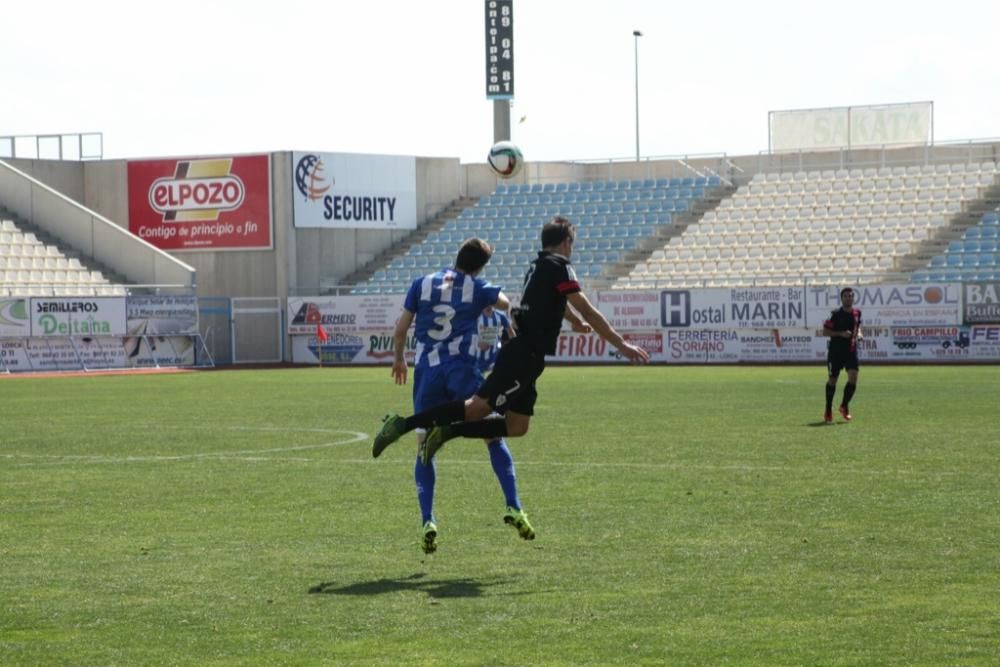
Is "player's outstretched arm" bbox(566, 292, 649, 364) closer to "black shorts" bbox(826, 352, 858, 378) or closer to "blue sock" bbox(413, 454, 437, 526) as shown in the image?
"blue sock" bbox(413, 454, 437, 526)

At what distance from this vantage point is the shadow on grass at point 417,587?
32.7 feet

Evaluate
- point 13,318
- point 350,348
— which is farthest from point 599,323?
point 350,348

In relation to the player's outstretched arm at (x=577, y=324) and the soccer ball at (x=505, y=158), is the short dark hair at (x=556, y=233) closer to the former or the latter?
the player's outstretched arm at (x=577, y=324)

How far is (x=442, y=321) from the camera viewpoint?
11.9m

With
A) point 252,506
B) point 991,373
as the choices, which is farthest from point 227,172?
point 252,506

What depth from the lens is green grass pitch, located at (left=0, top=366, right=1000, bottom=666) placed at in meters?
8.44

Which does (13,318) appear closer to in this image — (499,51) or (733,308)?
(499,51)

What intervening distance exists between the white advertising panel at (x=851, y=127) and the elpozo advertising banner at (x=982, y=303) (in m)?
18.3

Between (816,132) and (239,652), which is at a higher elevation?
(816,132)

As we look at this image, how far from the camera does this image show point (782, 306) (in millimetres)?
48531

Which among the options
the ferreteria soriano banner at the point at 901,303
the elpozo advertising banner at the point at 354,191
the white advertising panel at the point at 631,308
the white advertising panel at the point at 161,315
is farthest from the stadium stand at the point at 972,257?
the white advertising panel at the point at 161,315

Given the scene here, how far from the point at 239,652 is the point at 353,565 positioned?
9.34 ft

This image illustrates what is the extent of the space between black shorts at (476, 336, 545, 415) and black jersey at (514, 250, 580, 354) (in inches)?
3.3

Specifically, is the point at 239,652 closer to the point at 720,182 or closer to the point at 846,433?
the point at 846,433
